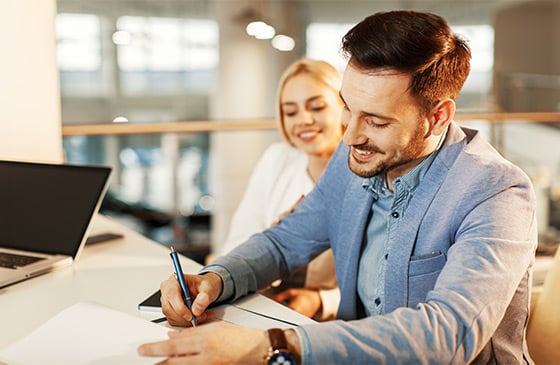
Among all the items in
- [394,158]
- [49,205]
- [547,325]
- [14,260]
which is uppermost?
[394,158]

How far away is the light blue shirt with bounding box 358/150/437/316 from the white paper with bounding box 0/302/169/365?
48cm

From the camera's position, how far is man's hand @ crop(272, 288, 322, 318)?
1761 millimetres

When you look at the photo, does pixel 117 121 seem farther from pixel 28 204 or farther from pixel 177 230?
pixel 177 230

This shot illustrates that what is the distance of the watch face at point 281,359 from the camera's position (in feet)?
2.99

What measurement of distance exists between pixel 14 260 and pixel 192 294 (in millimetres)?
531

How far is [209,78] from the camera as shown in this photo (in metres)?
8.97

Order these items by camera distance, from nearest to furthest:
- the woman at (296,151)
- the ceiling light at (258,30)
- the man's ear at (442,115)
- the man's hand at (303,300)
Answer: the man's ear at (442,115)
the man's hand at (303,300)
the woman at (296,151)
the ceiling light at (258,30)

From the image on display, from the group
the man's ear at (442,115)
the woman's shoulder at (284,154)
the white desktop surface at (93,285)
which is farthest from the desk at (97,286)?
the woman's shoulder at (284,154)

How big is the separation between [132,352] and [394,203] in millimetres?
587

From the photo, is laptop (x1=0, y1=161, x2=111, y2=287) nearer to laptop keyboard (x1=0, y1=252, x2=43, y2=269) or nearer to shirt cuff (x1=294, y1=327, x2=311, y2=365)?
laptop keyboard (x1=0, y1=252, x2=43, y2=269)

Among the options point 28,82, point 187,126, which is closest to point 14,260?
point 28,82

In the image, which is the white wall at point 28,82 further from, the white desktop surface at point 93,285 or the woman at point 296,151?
→ the woman at point 296,151

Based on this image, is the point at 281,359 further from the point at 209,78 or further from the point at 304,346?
the point at 209,78

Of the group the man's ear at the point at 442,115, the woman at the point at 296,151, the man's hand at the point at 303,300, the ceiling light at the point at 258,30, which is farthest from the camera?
the ceiling light at the point at 258,30
